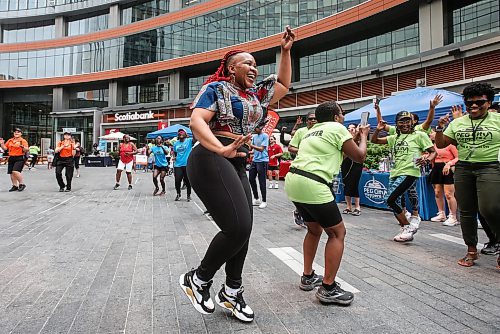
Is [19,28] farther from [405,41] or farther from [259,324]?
[259,324]

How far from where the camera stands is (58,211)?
7.10 m

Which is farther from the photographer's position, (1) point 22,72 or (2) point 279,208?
(1) point 22,72

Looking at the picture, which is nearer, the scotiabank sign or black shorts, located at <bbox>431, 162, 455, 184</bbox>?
black shorts, located at <bbox>431, 162, 455, 184</bbox>

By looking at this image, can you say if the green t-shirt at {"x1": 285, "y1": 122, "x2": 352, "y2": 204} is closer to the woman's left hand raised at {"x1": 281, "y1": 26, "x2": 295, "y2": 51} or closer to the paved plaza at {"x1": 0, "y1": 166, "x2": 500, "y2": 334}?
the woman's left hand raised at {"x1": 281, "y1": 26, "x2": 295, "y2": 51}

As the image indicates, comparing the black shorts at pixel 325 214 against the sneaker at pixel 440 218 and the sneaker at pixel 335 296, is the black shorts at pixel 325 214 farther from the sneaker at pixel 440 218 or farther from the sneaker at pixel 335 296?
the sneaker at pixel 440 218

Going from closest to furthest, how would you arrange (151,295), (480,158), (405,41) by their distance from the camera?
(151,295)
(480,158)
(405,41)

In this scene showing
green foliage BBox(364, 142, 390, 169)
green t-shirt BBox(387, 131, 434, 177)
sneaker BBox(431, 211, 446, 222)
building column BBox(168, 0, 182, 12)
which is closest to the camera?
green t-shirt BBox(387, 131, 434, 177)

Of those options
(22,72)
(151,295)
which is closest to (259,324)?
(151,295)

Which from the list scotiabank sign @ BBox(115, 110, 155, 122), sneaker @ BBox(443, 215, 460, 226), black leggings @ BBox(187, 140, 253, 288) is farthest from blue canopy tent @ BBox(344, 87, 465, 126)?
scotiabank sign @ BBox(115, 110, 155, 122)

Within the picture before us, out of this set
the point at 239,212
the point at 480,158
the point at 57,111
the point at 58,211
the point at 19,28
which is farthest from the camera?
the point at 19,28

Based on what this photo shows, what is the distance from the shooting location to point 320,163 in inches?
108

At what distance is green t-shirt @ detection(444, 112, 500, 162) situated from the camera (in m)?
3.52

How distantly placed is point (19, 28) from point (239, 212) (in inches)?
2085

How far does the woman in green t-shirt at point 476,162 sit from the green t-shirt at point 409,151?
0.78 meters
